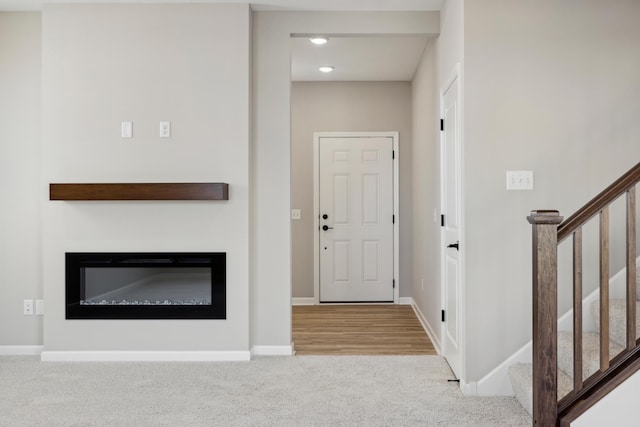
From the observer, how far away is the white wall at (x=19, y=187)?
395cm

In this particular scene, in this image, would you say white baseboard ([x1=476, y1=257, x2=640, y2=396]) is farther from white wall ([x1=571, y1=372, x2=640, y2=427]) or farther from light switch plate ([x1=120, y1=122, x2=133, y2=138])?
light switch plate ([x1=120, y1=122, x2=133, y2=138])

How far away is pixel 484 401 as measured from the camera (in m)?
2.97

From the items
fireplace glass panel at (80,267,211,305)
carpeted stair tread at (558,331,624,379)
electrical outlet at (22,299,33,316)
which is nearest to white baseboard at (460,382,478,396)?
carpeted stair tread at (558,331,624,379)

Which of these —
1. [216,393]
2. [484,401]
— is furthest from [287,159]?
[484,401]

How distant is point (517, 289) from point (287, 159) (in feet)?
6.07

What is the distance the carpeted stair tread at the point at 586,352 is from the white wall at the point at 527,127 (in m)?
0.28

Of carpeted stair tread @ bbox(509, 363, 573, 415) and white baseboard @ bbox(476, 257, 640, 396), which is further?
white baseboard @ bbox(476, 257, 640, 396)

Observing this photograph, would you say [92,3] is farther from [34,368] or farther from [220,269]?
[34,368]

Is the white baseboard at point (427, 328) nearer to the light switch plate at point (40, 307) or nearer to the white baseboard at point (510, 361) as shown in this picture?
the white baseboard at point (510, 361)

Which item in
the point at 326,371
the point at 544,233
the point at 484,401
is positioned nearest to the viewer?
the point at 544,233

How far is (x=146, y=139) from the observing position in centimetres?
378

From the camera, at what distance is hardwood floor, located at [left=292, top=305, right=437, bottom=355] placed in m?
4.11

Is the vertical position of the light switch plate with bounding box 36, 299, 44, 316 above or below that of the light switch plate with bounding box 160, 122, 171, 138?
below

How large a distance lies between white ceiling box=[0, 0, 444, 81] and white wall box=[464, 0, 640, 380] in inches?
34.4
